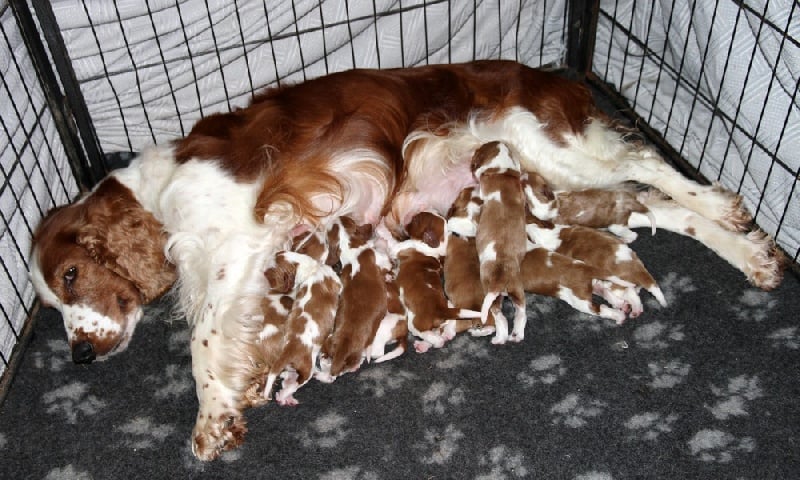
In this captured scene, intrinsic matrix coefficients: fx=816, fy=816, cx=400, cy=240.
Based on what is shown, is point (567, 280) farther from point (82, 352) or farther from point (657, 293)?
point (82, 352)

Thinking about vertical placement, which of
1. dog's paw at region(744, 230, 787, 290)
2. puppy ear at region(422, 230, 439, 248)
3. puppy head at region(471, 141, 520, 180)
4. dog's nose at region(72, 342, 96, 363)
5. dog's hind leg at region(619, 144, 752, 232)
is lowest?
dog's nose at region(72, 342, 96, 363)

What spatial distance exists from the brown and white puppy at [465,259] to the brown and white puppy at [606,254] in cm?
18

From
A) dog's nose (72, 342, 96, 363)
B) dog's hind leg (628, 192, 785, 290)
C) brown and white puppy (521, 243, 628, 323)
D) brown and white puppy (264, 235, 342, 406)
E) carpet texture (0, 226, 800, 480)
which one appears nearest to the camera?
carpet texture (0, 226, 800, 480)

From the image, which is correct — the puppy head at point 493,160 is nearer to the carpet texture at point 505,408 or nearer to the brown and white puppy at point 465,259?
the brown and white puppy at point 465,259

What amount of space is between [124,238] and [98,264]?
11 cm

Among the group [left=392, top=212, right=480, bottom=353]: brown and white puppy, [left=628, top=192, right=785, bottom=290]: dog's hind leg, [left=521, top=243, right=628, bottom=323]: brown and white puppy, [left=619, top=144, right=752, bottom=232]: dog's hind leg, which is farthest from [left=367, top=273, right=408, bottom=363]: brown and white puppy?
[left=619, top=144, right=752, bottom=232]: dog's hind leg

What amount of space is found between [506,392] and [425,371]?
24 centimetres

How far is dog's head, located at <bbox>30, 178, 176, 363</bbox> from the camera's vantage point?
245 cm

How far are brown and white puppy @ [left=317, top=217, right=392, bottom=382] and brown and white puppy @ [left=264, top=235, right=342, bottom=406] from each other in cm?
4

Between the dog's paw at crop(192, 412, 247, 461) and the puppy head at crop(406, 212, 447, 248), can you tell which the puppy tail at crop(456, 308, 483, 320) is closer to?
the puppy head at crop(406, 212, 447, 248)

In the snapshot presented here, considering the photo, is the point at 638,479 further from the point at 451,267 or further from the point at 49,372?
the point at 49,372

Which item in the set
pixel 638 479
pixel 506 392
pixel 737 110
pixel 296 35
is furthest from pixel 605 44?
pixel 638 479

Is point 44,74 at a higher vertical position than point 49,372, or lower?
higher

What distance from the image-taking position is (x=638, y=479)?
2.03 meters
